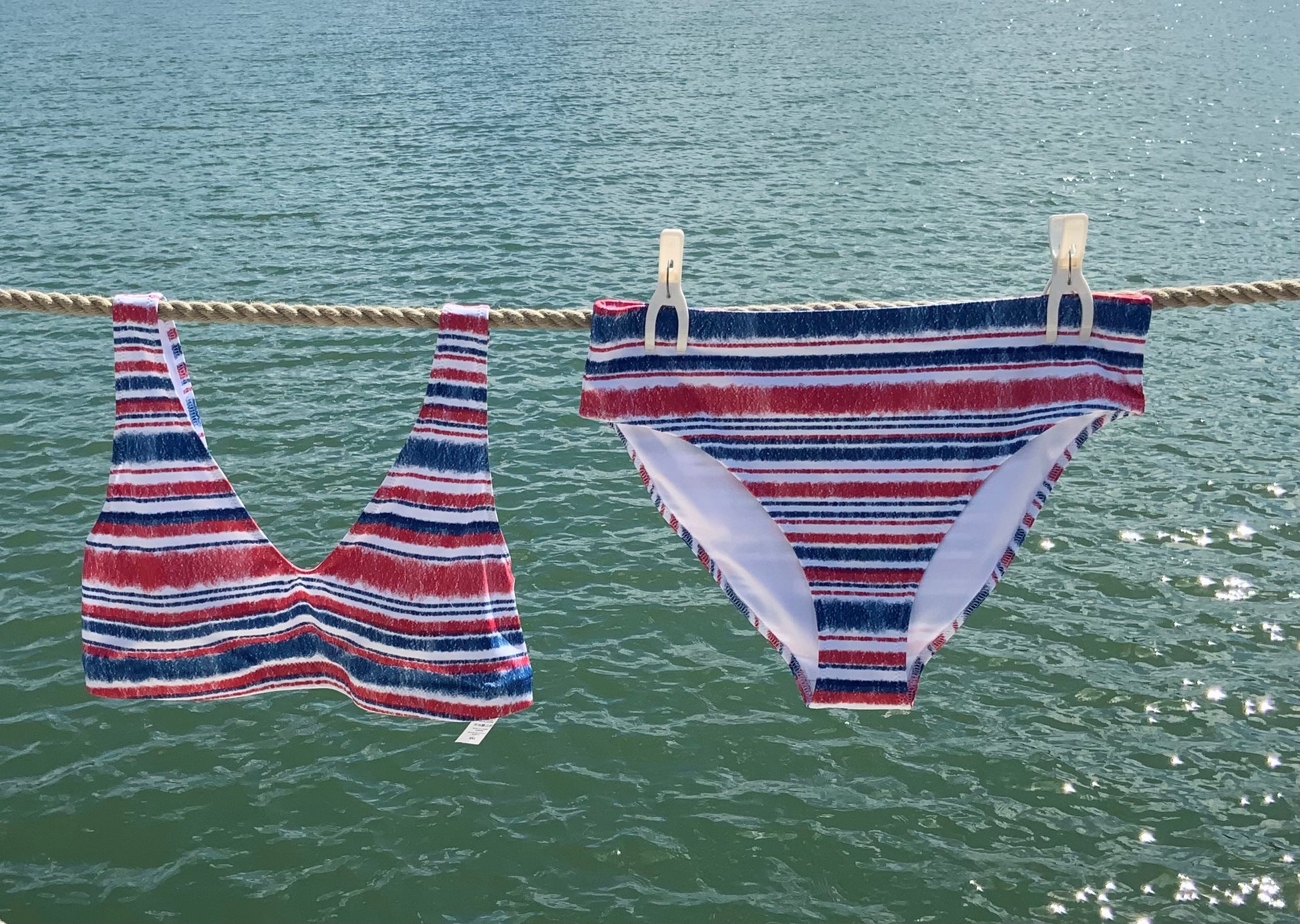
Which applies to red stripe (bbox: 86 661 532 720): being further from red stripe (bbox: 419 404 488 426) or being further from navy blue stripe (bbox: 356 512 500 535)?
red stripe (bbox: 419 404 488 426)

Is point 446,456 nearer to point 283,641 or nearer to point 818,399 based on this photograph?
point 283,641

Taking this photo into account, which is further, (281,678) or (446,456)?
(281,678)

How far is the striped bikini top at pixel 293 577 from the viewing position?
156 inches

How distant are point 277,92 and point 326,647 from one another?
32.1 m

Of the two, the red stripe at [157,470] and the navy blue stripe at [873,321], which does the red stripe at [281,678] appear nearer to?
the red stripe at [157,470]

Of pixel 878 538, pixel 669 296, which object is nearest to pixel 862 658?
pixel 878 538

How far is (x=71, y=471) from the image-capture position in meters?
13.5

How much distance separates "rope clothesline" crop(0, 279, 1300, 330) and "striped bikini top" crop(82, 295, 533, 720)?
0.33 feet

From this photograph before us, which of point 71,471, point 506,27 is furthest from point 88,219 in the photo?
point 506,27

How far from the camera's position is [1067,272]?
371 cm

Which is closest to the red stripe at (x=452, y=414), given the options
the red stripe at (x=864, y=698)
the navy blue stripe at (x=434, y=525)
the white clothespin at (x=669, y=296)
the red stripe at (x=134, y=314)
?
the navy blue stripe at (x=434, y=525)

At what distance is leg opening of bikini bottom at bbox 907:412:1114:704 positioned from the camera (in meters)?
4.00

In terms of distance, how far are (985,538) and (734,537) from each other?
2.65ft

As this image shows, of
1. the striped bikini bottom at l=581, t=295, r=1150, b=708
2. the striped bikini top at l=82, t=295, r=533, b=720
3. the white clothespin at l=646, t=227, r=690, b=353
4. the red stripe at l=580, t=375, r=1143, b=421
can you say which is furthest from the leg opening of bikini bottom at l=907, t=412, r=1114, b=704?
the striped bikini top at l=82, t=295, r=533, b=720
